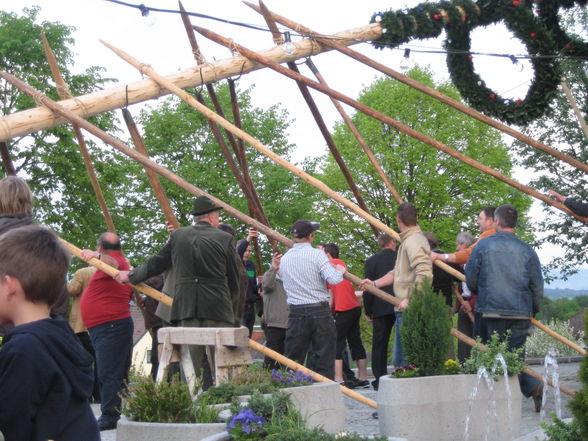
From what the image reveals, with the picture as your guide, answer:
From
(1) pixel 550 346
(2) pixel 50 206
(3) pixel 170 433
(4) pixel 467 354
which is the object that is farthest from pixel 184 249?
(2) pixel 50 206

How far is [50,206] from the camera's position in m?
30.3

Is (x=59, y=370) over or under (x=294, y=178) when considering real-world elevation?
under

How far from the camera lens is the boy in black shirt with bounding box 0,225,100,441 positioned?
2.89m

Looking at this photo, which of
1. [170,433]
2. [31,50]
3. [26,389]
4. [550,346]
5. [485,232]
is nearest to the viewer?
[26,389]

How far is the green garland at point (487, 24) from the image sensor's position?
1072 cm

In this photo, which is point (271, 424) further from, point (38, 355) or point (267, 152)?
point (267, 152)

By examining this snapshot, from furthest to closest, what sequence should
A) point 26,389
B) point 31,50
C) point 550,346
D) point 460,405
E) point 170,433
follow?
point 31,50, point 550,346, point 460,405, point 170,433, point 26,389

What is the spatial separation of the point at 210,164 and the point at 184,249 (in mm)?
28845

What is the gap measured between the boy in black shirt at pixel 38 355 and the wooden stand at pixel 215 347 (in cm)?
366

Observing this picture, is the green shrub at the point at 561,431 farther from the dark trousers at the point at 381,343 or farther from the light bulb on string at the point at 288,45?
the light bulb on string at the point at 288,45

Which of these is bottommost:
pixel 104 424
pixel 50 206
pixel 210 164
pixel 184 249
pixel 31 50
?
pixel 104 424

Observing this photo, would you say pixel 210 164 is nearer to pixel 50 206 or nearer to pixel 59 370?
pixel 50 206

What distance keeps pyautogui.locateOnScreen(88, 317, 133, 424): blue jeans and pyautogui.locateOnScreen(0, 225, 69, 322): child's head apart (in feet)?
18.5

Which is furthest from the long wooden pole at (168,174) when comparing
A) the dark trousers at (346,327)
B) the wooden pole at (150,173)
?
the dark trousers at (346,327)
